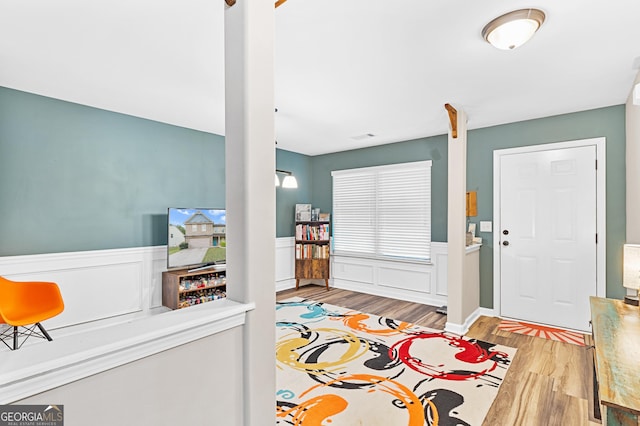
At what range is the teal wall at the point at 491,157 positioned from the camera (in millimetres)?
3312

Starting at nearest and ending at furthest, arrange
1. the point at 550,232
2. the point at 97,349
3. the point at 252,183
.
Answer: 1. the point at 97,349
2. the point at 252,183
3. the point at 550,232

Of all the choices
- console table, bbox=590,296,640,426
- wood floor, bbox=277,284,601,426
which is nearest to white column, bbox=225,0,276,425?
console table, bbox=590,296,640,426

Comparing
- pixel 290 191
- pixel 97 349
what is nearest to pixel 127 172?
pixel 290 191

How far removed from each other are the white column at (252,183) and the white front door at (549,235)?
3733 millimetres

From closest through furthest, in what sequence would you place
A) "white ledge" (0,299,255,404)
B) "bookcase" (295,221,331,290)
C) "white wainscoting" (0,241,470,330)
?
"white ledge" (0,299,255,404), "white wainscoting" (0,241,470,330), "bookcase" (295,221,331,290)

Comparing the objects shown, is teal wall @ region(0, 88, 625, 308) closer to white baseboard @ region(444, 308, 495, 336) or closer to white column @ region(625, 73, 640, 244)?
white column @ region(625, 73, 640, 244)

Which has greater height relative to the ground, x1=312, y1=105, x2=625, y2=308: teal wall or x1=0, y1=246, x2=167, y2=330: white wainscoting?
x1=312, y1=105, x2=625, y2=308: teal wall

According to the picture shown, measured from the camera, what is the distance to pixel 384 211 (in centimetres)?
521

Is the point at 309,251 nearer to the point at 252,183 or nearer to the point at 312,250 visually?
the point at 312,250

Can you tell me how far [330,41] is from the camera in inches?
83.7

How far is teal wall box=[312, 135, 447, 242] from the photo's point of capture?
459cm

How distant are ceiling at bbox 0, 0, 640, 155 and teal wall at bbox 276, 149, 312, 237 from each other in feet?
6.29

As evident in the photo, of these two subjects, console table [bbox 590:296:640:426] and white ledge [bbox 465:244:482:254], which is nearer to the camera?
console table [bbox 590:296:640:426]

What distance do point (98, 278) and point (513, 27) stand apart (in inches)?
171
